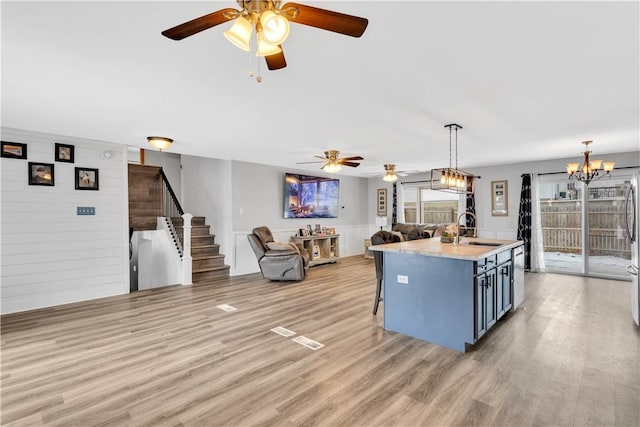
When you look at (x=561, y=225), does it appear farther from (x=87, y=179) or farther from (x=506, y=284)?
(x=87, y=179)

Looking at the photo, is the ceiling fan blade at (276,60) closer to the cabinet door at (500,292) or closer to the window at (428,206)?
the cabinet door at (500,292)

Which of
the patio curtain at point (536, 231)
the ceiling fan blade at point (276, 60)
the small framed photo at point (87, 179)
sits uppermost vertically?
the ceiling fan blade at point (276, 60)

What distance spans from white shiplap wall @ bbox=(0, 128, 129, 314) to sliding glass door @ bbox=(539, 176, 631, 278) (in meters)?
8.61

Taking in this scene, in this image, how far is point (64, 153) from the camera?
15.3 feet

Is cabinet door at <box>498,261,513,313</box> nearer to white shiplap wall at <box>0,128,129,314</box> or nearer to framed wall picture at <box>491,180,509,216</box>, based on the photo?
framed wall picture at <box>491,180,509,216</box>

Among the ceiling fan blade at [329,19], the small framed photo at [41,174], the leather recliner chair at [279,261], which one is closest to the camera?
the ceiling fan blade at [329,19]

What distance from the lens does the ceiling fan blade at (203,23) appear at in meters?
1.45

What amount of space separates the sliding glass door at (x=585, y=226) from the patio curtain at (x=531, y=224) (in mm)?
174

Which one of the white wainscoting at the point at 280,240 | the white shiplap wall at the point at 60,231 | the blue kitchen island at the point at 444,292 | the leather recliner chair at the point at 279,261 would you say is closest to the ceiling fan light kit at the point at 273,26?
the blue kitchen island at the point at 444,292

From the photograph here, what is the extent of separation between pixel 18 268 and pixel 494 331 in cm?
614

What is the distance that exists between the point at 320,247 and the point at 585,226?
19.0ft

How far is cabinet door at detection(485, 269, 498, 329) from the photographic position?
3.34 meters

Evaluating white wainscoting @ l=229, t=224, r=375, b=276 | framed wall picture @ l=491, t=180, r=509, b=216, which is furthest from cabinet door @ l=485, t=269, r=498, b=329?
white wainscoting @ l=229, t=224, r=375, b=276

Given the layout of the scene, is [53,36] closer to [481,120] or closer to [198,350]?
[198,350]
